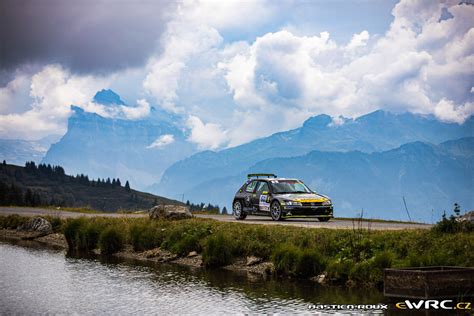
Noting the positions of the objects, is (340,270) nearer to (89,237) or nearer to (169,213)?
(169,213)

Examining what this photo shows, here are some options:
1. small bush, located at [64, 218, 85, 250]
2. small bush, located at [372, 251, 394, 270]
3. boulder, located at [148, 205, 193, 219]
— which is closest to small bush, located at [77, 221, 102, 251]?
small bush, located at [64, 218, 85, 250]

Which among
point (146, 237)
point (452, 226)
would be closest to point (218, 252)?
point (146, 237)

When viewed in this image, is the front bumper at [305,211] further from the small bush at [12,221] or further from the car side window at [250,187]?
the small bush at [12,221]

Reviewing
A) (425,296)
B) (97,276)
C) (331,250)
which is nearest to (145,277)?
(97,276)

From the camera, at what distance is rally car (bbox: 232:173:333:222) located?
95.2 feet

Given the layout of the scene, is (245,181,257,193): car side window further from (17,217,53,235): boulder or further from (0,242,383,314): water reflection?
(17,217,53,235): boulder

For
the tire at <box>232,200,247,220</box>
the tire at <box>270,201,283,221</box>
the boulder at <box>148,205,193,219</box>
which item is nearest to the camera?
the tire at <box>270,201,283,221</box>

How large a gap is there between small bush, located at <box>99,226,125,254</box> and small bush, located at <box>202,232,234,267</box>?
5875 mm

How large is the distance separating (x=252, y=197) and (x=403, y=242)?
1318cm

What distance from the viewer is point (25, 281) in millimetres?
19969

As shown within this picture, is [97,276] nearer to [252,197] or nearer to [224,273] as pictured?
[224,273]

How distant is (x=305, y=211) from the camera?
95.1 feet

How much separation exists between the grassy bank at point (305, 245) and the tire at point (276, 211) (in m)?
3.56

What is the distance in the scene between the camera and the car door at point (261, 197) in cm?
3036
